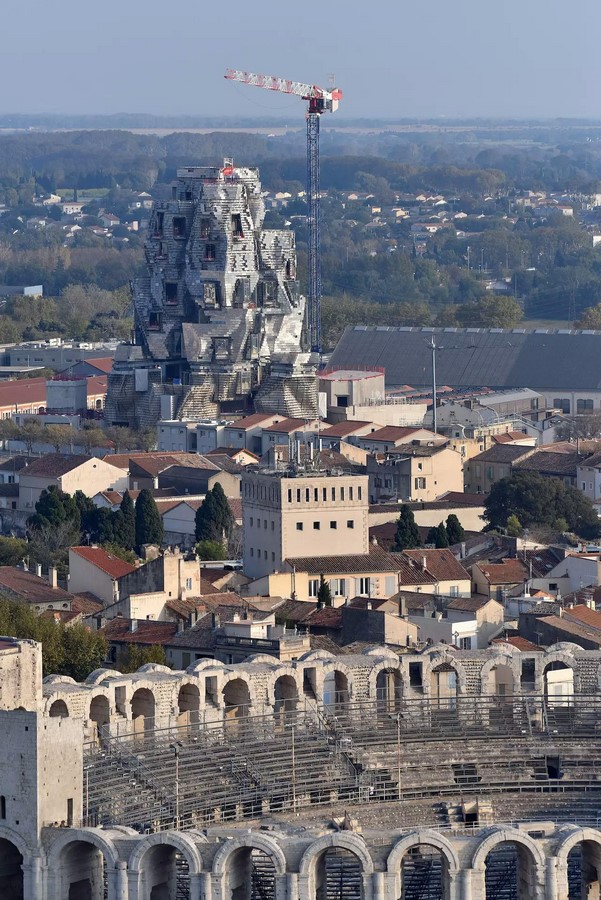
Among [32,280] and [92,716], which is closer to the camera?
[92,716]

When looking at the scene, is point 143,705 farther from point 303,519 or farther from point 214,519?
point 214,519

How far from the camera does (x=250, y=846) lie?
4259 centimetres

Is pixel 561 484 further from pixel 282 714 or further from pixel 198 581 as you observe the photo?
pixel 282 714

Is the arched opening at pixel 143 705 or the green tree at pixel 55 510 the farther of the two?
the green tree at pixel 55 510

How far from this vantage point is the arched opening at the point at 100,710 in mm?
50969

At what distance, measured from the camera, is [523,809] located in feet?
160

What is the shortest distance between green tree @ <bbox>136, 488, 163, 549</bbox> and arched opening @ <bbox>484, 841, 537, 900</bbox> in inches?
1234

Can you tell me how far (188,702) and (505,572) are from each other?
1727 cm

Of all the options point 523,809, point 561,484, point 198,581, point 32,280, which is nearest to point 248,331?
point 561,484

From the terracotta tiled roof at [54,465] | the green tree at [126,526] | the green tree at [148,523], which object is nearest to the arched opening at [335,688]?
the green tree at [126,526]

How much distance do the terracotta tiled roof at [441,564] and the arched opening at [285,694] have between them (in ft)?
46.2

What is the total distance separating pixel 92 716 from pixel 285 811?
14.2ft

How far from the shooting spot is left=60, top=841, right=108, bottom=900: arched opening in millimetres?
43656

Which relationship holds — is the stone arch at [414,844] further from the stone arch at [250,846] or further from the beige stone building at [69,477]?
the beige stone building at [69,477]
